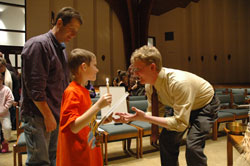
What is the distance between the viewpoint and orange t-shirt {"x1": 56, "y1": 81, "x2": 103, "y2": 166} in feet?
4.42

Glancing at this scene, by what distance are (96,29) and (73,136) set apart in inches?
371

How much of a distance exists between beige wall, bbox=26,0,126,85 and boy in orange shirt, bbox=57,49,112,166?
785 cm

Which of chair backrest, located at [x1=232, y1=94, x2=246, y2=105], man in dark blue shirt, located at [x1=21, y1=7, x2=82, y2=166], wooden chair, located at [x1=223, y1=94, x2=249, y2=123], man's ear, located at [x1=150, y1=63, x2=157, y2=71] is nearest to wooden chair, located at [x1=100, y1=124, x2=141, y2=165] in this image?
man in dark blue shirt, located at [x1=21, y1=7, x2=82, y2=166]

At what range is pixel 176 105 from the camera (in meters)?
1.70

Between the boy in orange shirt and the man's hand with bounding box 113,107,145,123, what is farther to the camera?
the man's hand with bounding box 113,107,145,123

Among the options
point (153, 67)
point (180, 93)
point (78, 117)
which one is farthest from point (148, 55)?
point (78, 117)

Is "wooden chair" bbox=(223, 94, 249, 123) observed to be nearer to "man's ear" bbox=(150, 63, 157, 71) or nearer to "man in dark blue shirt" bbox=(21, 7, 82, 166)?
"man's ear" bbox=(150, 63, 157, 71)

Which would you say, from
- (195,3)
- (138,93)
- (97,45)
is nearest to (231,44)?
(195,3)

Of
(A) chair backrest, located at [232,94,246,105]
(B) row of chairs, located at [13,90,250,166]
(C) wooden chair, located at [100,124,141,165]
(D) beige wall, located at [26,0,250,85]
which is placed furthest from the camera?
(D) beige wall, located at [26,0,250,85]

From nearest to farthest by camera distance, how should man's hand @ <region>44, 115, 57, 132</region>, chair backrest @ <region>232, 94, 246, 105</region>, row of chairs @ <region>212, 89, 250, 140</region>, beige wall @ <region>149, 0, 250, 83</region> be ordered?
man's hand @ <region>44, 115, 57, 132</region>, row of chairs @ <region>212, 89, 250, 140</region>, chair backrest @ <region>232, 94, 246, 105</region>, beige wall @ <region>149, 0, 250, 83</region>

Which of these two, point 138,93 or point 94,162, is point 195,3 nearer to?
point 138,93

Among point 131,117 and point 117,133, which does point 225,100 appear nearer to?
point 117,133

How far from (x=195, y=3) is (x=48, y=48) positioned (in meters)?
13.6

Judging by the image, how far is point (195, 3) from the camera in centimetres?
1345
